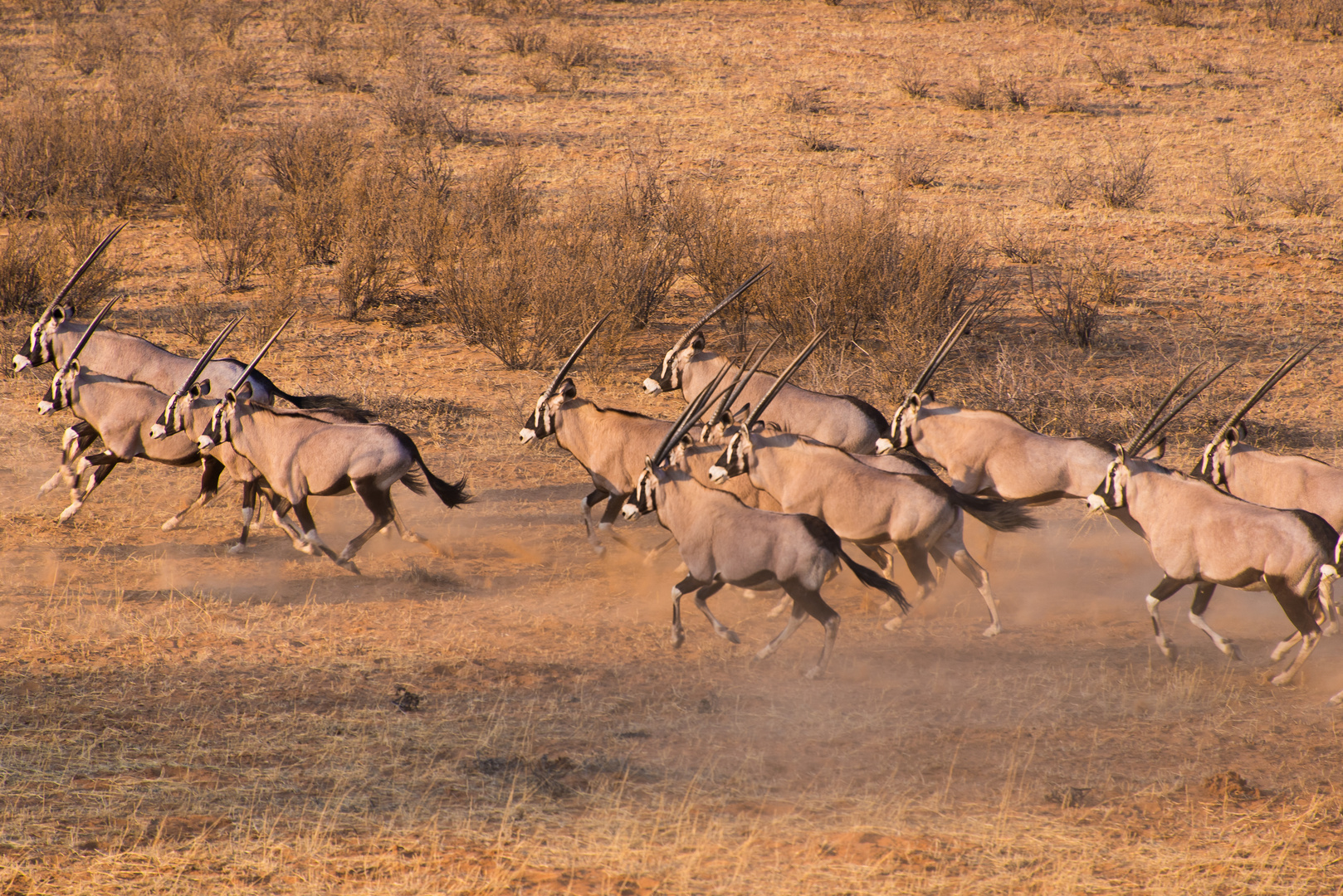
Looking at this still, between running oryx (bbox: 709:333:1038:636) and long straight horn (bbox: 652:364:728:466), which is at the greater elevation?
long straight horn (bbox: 652:364:728:466)

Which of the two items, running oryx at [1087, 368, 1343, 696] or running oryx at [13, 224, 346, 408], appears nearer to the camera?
running oryx at [1087, 368, 1343, 696]

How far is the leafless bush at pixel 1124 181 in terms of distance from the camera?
746 inches

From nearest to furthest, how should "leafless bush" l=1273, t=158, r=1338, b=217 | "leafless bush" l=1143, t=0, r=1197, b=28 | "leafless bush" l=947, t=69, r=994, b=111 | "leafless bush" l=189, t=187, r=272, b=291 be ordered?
1. "leafless bush" l=189, t=187, r=272, b=291
2. "leafless bush" l=1273, t=158, r=1338, b=217
3. "leafless bush" l=947, t=69, r=994, b=111
4. "leafless bush" l=1143, t=0, r=1197, b=28

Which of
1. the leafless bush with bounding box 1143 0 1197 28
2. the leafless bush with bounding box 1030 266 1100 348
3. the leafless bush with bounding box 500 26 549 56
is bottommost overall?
the leafless bush with bounding box 1030 266 1100 348

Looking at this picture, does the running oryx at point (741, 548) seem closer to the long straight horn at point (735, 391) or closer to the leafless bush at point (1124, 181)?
the long straight horn at point (735, 391)

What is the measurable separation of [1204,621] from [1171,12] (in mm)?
27528

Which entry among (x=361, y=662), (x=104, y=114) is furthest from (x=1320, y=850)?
(x=104, y=114)

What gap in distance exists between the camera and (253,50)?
27.0 meters

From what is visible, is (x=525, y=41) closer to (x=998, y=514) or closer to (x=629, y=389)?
(x=629, y=389)

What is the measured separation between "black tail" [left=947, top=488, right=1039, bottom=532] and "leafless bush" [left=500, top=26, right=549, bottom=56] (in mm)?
21903

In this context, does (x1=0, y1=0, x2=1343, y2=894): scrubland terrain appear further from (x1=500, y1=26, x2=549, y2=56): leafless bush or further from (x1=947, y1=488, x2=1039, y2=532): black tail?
(x1=947, y1=488, x2=1039, y2=532): black tail

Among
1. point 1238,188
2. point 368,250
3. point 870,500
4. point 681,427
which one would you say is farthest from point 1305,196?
point 681,427

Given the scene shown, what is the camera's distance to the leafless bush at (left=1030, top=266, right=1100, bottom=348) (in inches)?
559

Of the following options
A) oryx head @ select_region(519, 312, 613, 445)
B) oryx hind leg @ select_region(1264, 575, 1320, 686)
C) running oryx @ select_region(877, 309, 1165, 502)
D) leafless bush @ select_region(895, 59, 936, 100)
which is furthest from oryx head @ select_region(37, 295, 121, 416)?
leafless bush @ select_region(895, 59, 936, 100)
